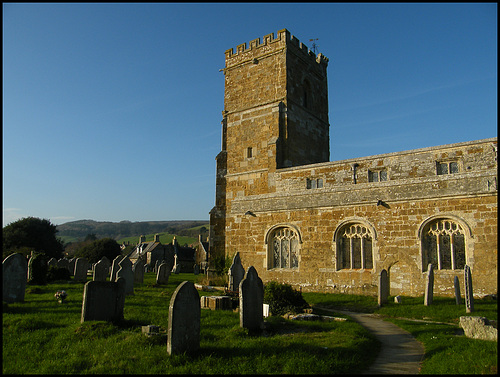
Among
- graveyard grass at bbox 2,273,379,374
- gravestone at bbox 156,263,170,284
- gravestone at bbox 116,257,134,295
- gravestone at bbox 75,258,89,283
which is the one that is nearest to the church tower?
gravestone at bbox 156,263,170,284

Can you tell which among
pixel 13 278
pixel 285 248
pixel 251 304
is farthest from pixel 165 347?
A: pixel 285 248

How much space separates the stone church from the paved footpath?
534cm

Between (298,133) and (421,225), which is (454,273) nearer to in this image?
(421,225)

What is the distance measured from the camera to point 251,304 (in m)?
8.99

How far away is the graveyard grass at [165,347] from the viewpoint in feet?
21.0

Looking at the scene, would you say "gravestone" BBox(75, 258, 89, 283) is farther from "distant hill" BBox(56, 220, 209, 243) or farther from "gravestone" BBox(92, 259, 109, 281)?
"distant hill" BBox(56, 220, 209, 243)

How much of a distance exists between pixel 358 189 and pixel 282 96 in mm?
7578

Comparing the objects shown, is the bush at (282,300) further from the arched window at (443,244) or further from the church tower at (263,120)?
the church tower at (263,120)

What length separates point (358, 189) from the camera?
17500mm

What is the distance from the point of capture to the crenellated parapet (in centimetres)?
2281

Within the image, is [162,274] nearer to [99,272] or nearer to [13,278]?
[99,272]

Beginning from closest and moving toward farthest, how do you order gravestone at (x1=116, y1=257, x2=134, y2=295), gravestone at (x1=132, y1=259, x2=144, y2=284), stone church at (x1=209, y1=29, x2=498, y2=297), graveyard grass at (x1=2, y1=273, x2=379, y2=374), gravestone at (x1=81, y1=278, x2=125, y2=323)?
graveyard grass at (x1=2, y1=273, x2=379, y2=374)
gravestone at (x1=81, y1=278, x2=125, y2=323)
gravestone at (x1=116, y1=257, x2=134, y2=295)
stone church at (x1=209, y1=29, x2=498, y2=297)
gravestone at (x1=132, y1=259, x2=144, y2=284)

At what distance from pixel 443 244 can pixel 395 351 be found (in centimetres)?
846

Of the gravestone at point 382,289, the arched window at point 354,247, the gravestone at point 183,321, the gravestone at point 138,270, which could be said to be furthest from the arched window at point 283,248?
the gravestone at point 183,321
